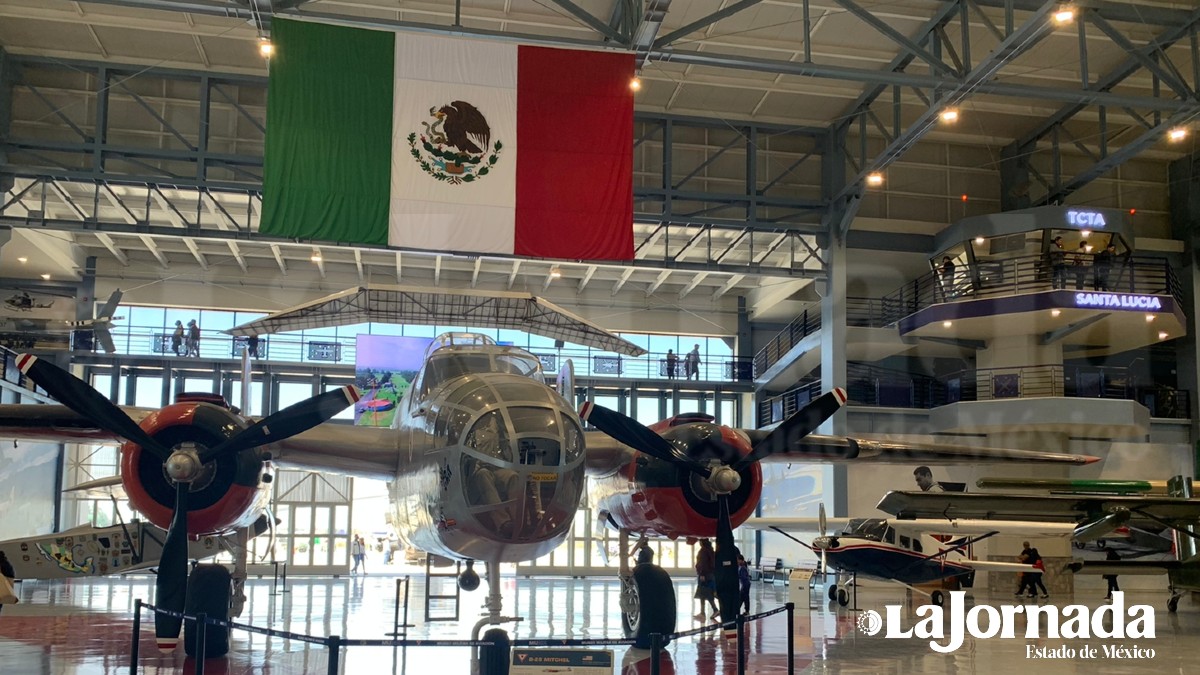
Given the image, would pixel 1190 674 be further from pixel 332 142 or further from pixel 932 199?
pixel 932 199

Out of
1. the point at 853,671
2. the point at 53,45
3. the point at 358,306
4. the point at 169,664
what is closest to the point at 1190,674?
the point at 853,671

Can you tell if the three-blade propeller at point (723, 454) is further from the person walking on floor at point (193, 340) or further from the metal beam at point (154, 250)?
the person walking on floor at point (193, 340)

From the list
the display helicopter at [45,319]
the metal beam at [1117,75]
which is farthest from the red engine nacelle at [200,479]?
the display helicopter at [45,319]

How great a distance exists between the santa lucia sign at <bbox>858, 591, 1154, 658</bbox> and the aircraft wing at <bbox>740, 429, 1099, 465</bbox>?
2325 mm

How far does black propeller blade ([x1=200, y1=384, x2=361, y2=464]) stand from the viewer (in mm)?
11156

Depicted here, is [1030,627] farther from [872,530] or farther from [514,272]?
[514,272]

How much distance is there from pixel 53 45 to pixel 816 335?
22.8 m

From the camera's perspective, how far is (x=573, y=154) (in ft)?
59.1

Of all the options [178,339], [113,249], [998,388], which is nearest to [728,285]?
[998,388]

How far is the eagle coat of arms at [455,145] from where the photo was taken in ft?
56.1

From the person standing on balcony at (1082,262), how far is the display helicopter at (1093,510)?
8.91 m

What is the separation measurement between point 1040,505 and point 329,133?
1576cm

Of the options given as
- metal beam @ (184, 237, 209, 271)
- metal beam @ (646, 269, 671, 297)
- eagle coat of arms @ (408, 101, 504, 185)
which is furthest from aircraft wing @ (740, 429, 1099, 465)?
metal beam @ (184, 237, 209, 271)

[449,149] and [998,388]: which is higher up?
[449,149]
